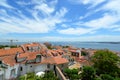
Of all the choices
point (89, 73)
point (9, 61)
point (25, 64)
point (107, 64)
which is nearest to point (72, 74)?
point (89, 73)

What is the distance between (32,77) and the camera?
30469 millimetres

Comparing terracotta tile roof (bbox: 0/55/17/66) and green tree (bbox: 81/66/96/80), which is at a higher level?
terracotta tile roof (bbox: 0/55/17/66)

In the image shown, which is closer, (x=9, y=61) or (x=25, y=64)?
(x=25, y=64)

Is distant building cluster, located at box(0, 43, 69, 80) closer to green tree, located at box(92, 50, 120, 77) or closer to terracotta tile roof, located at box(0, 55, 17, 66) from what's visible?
terracotta tile roof, located at box(0, 55, 17, 66)

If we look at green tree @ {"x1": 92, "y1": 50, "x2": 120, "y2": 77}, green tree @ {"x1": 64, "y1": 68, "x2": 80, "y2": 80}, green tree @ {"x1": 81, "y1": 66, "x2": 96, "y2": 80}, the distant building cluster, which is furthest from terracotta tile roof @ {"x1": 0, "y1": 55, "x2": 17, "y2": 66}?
green tree @ {"x1": 92, "y1": 50, "x2": 120, "y2": 77}

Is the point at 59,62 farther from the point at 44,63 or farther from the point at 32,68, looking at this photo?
the point at 32,68

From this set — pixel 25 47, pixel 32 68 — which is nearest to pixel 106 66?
pixel 32 68

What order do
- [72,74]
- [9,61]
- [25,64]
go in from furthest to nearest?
[9,61] → [25,64] → [72,74]

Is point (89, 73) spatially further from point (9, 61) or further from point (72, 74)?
point (9, 61)

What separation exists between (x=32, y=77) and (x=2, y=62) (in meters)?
8.07

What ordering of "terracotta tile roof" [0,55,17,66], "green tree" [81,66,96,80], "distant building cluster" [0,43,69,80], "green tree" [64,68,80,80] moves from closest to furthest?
"distant building cluster" [0,43,69,80] < "green tree" [64,68,80,80] < "terracotta tile roof" [0,55,17,66] < "green tree" [81,66,96,80]

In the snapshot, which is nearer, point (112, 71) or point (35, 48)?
point (112, 71)

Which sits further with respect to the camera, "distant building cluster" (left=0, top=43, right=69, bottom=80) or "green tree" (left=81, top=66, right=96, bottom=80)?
"green tree" (left=81, top=66, right=96, bottom=80)

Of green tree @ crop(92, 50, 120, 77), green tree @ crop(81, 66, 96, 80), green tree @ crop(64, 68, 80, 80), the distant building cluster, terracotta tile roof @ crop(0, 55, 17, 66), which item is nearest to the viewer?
the distant building cluster
